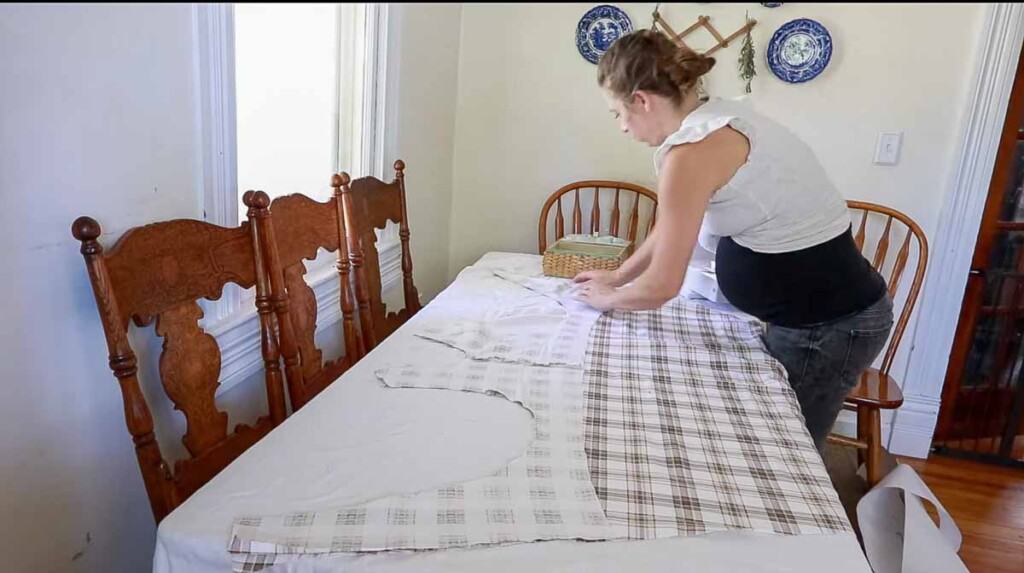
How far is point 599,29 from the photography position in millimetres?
2371

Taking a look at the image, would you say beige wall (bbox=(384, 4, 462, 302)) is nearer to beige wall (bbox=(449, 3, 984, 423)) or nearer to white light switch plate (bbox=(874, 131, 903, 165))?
beige wall (bbox=(449, 3, 984, 423))

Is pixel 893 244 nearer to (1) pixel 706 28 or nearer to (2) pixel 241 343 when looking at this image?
(1) pixel 706 28

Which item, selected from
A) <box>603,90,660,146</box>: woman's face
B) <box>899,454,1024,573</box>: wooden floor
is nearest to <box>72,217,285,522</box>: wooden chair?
<box>603,90,660,146</box>: woman's face

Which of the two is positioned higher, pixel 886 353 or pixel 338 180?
pixel 338 180

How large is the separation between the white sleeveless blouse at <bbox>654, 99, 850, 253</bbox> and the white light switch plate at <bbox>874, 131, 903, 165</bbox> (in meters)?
1.10

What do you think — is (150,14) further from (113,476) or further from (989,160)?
(989,160)

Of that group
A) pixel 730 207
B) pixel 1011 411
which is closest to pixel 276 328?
pixel 730 207

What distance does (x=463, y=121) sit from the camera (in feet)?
8.44

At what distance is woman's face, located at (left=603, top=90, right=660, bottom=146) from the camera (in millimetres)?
1296

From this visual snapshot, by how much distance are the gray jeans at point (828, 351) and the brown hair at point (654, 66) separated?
0.51 m

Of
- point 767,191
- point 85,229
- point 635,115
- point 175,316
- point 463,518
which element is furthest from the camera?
point 635,115

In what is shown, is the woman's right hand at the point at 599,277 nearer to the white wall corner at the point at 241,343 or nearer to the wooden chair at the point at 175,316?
the white wall corner at the point at 241,343

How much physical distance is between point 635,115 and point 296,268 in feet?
2.37

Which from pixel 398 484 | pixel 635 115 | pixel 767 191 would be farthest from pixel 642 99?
pixel 398 484
